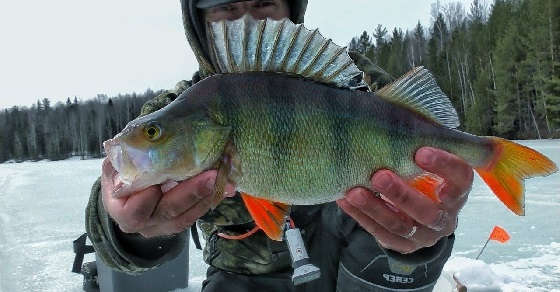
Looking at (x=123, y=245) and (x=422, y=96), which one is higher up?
(x=422, y=96)

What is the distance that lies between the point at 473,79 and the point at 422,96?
124 feet

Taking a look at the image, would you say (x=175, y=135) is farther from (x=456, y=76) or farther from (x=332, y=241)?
(x=456, y=76)

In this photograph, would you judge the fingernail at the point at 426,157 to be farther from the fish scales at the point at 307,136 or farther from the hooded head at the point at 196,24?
the hooded head at the point at 196,24

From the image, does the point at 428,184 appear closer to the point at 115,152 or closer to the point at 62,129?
the point at 115,152

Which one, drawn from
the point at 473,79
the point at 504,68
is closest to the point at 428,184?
the point at 504,68

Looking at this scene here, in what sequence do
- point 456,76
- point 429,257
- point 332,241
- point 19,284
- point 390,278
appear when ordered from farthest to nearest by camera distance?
point 456,76 → point 19,284 → point 332,241 → point 390,278 → point 429,257

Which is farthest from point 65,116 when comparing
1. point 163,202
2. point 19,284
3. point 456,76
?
point 163,202

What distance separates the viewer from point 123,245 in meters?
1.87

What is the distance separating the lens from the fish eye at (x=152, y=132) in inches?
53.4

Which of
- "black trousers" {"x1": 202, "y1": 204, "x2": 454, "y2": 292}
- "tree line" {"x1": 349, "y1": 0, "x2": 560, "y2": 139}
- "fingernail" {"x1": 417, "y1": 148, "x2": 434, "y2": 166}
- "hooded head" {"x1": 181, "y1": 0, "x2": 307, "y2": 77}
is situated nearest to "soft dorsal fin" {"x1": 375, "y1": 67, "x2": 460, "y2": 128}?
"fingernail" {"x1": 417, "y1": 148, "x2": 434, "y2": 166}

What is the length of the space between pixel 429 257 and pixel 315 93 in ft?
2.83

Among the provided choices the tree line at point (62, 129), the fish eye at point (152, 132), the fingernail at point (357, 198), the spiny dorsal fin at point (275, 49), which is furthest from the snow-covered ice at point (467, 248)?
the tree line at point (62, 129)

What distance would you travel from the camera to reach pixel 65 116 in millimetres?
55125

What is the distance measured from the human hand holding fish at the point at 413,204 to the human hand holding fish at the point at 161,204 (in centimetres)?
43
